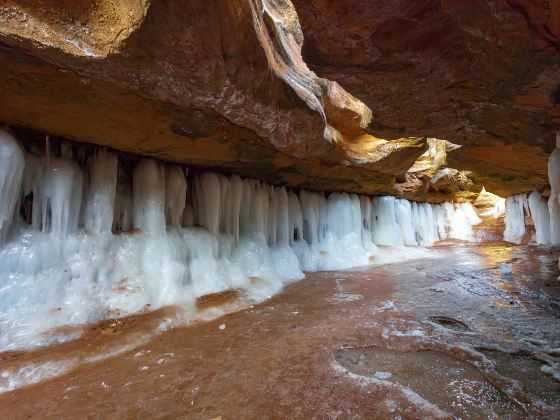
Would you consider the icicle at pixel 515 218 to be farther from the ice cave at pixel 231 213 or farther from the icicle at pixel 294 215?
the icicle at pixel 294 215

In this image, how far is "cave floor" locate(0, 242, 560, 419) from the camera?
6.22ft

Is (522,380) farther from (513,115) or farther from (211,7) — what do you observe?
(211,7)

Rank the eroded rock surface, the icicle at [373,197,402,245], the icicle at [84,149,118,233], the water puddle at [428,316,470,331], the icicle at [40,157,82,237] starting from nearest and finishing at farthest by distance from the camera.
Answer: the eroded rock surface, the water puddle at [428,316,470,331], the icicle at [40,157,82,237], the icicle at [84,149,118,233], the icicle at [373,197,402,245]

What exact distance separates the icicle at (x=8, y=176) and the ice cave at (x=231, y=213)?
0.08ft

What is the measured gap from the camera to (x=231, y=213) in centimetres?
631

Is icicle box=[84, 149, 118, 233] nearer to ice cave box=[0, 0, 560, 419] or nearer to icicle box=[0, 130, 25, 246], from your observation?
ice cave box=[0, 0, 560, 419]

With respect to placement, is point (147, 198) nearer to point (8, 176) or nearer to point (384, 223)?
point (8, 176)

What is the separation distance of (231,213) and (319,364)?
14.0 ft

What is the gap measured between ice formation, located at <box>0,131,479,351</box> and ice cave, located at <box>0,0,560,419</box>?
0.03 metres

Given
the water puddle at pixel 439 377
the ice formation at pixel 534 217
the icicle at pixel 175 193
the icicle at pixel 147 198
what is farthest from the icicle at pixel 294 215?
the ice formation at pixel 534 217

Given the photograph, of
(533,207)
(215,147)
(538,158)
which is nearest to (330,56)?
(215,147)

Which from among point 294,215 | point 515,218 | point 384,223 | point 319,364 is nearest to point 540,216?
point 515,218

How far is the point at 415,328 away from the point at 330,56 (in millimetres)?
3029

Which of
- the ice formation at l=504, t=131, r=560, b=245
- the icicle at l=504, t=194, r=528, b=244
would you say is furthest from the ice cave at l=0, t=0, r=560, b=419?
the icicle at l=504, t=194, r=528, b=244
